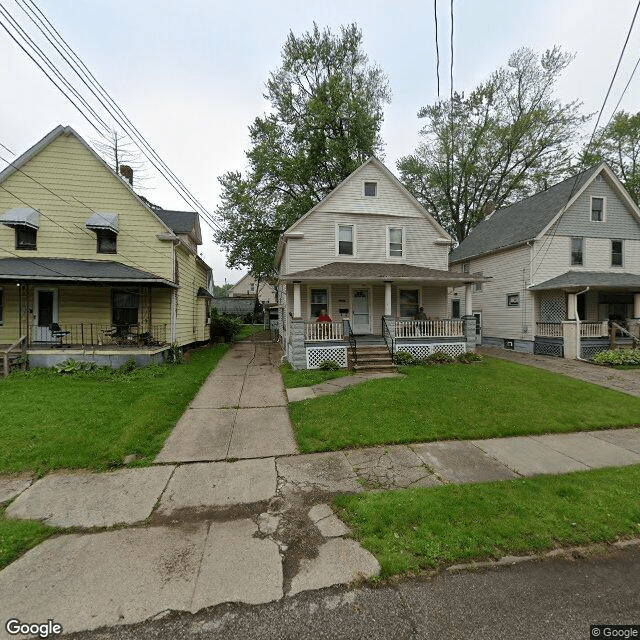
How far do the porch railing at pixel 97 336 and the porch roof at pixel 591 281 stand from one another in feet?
63.8

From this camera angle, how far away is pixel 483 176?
3070 centimetres

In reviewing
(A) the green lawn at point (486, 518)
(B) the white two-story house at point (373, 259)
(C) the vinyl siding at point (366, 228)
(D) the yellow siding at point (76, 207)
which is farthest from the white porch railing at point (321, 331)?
(A) the green lawn at point (486, 518)

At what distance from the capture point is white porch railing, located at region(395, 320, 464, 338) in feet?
43.0

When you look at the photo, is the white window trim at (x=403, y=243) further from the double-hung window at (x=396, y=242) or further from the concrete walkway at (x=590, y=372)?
the concrete walkway at (x=590, y=372)

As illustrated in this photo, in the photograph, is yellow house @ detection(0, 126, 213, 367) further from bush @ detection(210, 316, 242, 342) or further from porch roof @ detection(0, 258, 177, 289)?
bush @ detection(210, 316, 242, 342)

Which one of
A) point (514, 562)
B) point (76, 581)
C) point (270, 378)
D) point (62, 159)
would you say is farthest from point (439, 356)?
point (62, 159)

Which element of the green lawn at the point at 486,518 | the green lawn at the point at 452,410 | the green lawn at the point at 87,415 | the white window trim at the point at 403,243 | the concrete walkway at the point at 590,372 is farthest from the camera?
the white window trim at the point at 403,243

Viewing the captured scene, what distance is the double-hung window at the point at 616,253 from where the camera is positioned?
18.2 metres

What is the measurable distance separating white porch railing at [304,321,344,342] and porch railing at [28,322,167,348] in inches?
247

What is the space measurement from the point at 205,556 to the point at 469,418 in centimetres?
598

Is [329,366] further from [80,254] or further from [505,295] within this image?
[505,295]

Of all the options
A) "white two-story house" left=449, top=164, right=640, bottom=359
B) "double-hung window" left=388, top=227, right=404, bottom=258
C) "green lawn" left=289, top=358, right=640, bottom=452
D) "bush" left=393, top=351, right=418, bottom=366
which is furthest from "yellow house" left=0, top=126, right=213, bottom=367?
"white two-story house" left=449, top=164, right=640, bottom=359

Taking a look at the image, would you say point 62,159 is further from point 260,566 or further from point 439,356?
point 439,356

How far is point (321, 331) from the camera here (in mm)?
12305
